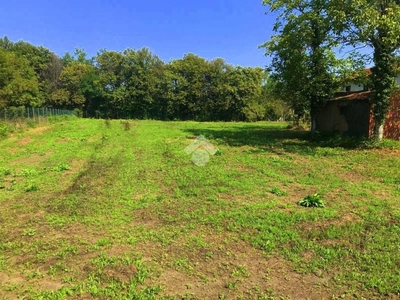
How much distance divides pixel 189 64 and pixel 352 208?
45.9 metres

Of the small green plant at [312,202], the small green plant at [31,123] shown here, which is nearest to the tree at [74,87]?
the small green plant at [31,123]

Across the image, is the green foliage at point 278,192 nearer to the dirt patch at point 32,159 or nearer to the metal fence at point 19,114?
the dirt patch at point 32,159

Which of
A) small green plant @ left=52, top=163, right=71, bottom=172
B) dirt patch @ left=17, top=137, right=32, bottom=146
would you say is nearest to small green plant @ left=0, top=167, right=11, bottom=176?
small green plant @ left=52, top=163, right=71, bottom=172

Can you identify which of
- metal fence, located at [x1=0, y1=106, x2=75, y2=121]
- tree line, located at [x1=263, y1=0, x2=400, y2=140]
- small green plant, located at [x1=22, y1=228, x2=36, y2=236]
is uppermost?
tree line, located at [x1=263, y1=0, x2=400, y2=140]

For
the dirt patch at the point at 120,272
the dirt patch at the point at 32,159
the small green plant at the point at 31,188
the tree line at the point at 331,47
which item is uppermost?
the tree line at the point at 331,47

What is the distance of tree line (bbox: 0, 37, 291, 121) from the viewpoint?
46.4 meters

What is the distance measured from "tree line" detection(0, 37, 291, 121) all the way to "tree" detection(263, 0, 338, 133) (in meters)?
29.6

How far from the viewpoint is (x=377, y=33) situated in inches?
444

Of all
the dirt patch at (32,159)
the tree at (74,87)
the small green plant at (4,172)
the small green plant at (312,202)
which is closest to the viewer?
the small green plant at (312,202)

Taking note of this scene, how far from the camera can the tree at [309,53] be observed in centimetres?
1305

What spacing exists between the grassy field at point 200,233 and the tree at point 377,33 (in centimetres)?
421

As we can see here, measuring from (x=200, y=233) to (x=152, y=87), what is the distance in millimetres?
46295

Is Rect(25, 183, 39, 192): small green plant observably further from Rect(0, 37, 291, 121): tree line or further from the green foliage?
Rect(0, 37, 291, 121): tree line

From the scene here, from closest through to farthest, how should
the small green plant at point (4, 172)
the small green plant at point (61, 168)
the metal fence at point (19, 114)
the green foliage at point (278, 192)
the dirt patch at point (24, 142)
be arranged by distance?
the green foliage at point (278, 192)
the small green plant at point (4, 172)
the small green plant at point (61, 168)
the dirt patch at point (24, 142)
the metal fence at point (19, 114)
